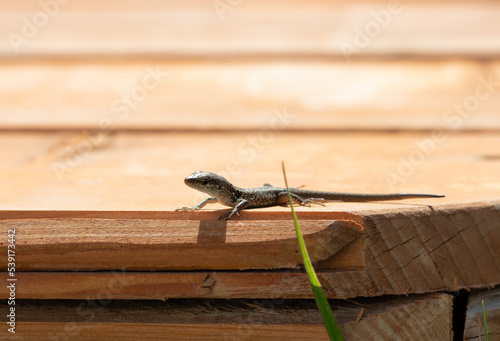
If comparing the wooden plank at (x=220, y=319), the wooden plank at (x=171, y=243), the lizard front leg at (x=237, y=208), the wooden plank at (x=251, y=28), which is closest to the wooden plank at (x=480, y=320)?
the wooden plank at (x=220, y=319)

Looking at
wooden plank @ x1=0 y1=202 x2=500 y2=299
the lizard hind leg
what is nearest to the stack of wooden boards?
wooden plank @ x1=0 y1=202 x2=500 y2=299

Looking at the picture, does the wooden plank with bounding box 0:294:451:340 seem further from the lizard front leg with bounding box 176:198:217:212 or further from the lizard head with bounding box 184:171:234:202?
the lizard head with bounding box 184:171:234:202

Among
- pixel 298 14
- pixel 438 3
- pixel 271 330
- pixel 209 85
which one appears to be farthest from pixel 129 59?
pixel 271 330

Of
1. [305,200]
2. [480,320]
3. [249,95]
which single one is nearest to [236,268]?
[305,200]

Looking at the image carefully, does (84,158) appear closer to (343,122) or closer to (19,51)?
(343,122)

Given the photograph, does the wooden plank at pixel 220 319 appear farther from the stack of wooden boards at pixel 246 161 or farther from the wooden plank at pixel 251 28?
the wooden plank at pixel 251 28

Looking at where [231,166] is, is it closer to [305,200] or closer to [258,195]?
[258,195]

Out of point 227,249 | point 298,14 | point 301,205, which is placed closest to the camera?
point 227,249
